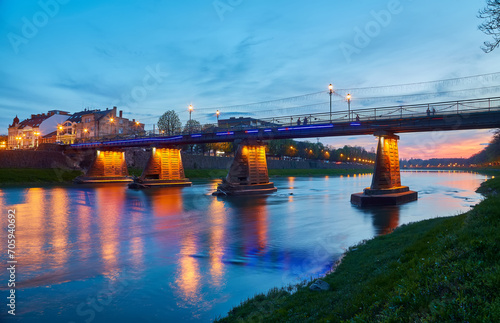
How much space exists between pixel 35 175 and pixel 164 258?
6868 centimetres

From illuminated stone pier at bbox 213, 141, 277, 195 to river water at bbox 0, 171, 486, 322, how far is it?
17.7 metres

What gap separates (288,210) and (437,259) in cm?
2593

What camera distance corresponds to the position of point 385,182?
120ft

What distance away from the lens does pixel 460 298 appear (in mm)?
5109

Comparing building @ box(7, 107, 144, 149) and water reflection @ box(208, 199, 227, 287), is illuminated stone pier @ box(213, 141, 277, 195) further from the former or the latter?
building @ box(7, 107, 144, 149)

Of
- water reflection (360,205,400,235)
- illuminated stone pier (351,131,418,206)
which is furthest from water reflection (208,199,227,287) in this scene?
illuminated stone pier (351,131,418,206)

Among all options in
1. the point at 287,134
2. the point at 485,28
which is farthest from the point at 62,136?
the point at 485,28

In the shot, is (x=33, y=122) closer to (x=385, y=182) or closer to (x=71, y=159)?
(x=71, y=159)

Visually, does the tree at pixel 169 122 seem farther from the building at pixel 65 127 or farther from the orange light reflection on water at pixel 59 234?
the orange light reflection on water at pixel 59 234

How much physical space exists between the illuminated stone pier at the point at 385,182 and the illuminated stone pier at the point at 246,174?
1719 cm

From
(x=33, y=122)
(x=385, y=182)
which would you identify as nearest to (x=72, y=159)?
(x=33, y=122)

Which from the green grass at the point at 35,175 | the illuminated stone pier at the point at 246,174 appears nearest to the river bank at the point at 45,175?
the green grass at the point at 35,175

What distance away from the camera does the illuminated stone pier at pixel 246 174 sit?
47656 millimetres

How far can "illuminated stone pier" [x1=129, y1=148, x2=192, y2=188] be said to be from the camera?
204ft
